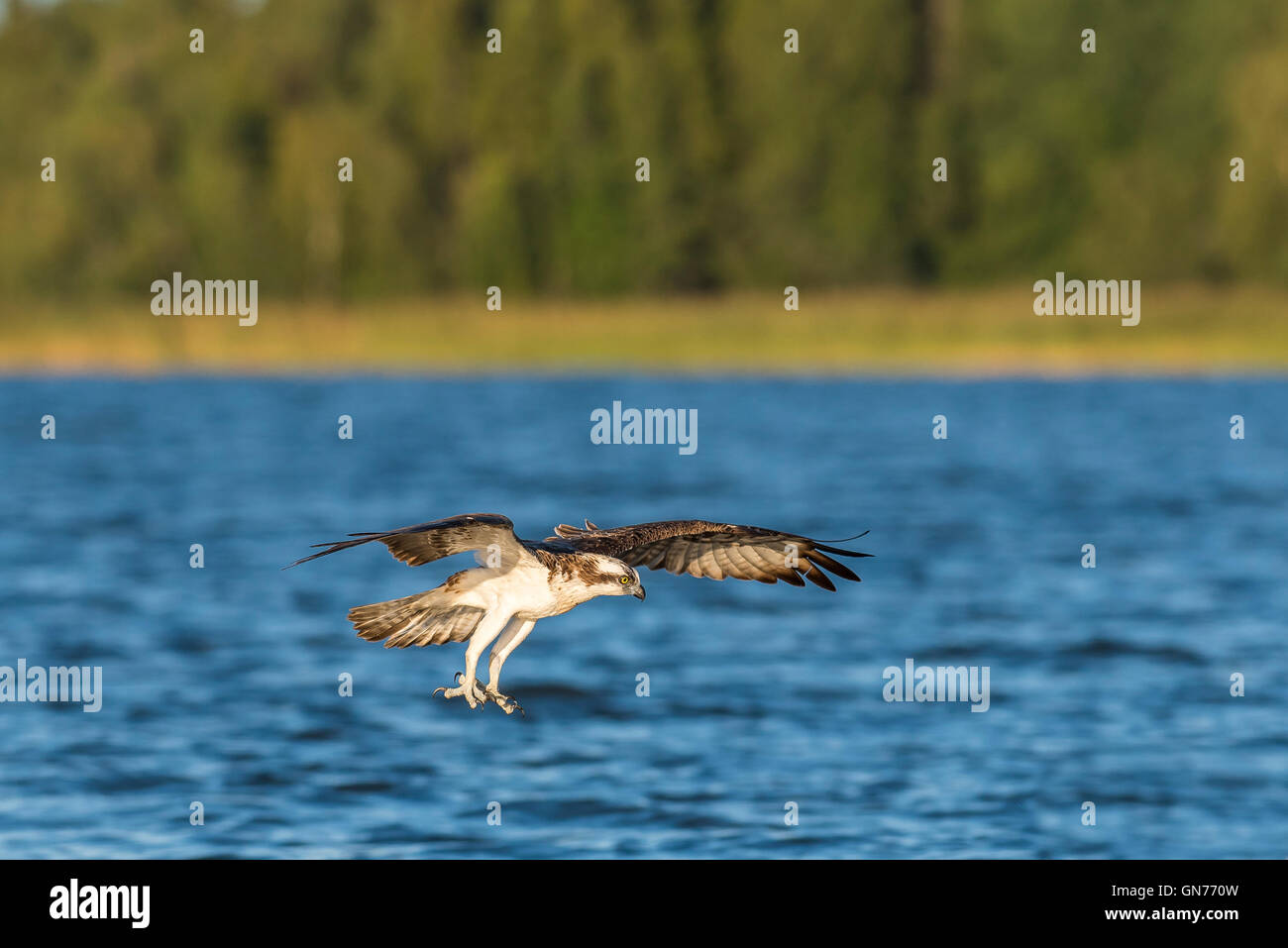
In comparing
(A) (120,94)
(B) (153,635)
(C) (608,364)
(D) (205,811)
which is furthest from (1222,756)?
(A) (120,94)

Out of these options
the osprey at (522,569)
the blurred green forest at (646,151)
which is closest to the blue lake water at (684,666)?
the osprey at (522,569)

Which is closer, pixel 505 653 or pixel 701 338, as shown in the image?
pixel 505 653

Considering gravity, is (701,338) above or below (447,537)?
above

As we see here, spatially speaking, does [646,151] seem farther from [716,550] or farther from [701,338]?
[716,550]

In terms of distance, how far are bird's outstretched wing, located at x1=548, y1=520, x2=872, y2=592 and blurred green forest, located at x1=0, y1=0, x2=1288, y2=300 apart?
7218 centimetres

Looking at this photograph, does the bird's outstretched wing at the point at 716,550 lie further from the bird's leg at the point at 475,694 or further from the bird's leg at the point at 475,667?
the bird's leg at the point at 475,694

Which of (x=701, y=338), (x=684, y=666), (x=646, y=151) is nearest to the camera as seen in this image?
(x=684, y=666)

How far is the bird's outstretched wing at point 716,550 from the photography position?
9.65 meters

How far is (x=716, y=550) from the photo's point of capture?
10164 millimetres

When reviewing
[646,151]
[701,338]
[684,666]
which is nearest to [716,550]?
[684,666]

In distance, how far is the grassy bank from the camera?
201 ft

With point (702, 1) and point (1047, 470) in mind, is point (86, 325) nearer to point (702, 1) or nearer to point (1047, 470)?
point (702, 1)

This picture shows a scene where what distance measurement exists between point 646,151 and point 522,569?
74.1 metres

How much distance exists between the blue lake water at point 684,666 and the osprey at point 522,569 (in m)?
6.97
